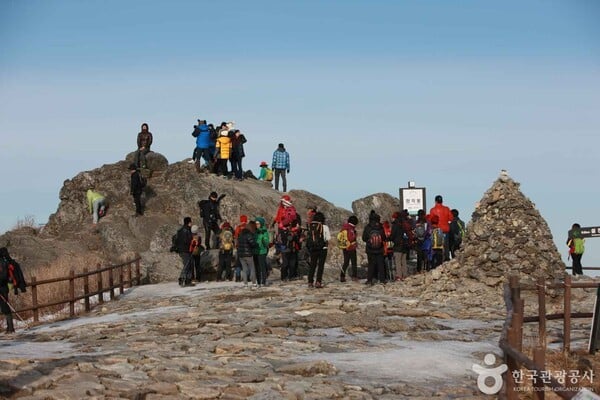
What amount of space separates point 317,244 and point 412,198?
7.48 metres

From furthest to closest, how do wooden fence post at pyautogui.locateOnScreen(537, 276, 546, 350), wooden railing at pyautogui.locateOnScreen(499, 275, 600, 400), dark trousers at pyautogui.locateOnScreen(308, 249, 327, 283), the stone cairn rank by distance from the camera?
dark trousers at pyautogui.locateOnScreen(308, 249, 327, 283), the stone cairn, wooden fence post at pyautogui.locateOnScreen(537, 276, 546, 350), wooden railing at pyautogui.locateOnScreen(499, 275, 600, 400)

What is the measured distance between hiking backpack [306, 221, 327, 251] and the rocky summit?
1.10 meters

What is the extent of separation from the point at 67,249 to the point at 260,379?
21.6 m

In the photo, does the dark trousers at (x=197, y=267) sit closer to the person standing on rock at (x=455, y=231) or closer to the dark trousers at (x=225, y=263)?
the dark trousers at (x=225, y=263)

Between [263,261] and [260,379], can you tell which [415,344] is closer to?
[260,379]

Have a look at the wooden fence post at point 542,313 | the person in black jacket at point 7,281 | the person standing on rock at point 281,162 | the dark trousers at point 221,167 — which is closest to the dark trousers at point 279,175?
the person standing on rock at point 281,162

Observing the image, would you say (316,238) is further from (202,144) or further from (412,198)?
(202,144)

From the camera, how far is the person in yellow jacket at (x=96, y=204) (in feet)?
112

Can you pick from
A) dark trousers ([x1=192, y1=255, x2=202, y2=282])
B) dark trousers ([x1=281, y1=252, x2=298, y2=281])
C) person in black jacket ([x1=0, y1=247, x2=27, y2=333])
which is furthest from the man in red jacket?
person in black jacket ([x1=0, y1=247, x2=27, y2=333])

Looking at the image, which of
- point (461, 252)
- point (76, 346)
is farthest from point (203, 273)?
point (76, 346)

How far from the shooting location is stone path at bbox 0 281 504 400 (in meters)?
10.2

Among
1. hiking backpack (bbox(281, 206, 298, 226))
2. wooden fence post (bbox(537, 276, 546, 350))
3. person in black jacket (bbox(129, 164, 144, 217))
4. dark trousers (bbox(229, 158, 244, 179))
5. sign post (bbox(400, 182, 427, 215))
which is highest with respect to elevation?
dark trousers (bbox(229, 158, 244, 179))

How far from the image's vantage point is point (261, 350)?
1304 centimetres

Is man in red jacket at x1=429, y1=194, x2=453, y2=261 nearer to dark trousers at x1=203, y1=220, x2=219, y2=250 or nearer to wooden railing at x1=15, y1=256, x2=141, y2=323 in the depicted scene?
dark trousers at x1=203, y1=220, x2=219, y2=250
